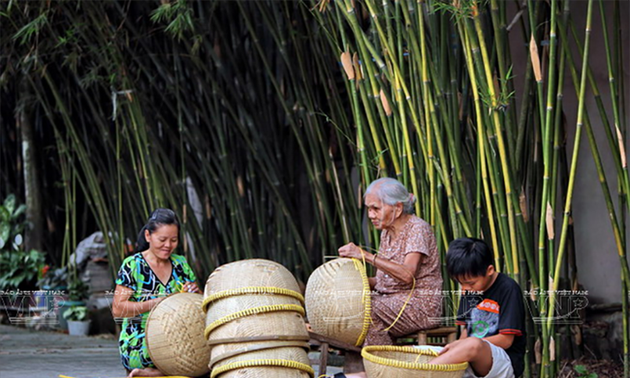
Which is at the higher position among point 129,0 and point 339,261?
point 129,0

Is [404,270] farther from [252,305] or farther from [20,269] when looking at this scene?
[20,269]

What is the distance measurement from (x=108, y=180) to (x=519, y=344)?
369 cm

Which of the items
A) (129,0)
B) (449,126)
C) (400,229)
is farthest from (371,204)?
(129,0)

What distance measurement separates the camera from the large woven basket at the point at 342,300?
286cm

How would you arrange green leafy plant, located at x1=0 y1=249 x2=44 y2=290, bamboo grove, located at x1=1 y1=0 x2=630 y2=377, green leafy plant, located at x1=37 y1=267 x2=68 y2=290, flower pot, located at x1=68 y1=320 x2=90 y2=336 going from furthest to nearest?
green leafy plant, located at x1=0 y1=249 x2=44 y2=290
green leafy plant, located at x1=37 y1=267 x2=68 y2=290
flower pot, located at x1=68 y1=320 x2=90 y2=336
bamboo grove, located at x1=1 y1=0 x2=630 y2=377

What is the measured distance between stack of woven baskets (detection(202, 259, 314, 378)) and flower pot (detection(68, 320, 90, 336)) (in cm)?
368

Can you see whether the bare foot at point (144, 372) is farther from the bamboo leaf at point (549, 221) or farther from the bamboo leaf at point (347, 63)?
the bamboo leaf at point (549, 221)

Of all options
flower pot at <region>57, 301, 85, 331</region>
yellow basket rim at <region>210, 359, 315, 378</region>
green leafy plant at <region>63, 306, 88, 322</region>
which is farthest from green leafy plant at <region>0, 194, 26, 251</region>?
yellow basket rim at <region>210, 359, 315, 378</region>

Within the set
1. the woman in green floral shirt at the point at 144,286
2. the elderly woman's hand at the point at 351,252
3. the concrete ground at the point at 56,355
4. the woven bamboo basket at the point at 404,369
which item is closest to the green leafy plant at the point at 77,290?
the concrete ground at the point at 56,355

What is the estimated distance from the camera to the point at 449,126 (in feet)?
9.78

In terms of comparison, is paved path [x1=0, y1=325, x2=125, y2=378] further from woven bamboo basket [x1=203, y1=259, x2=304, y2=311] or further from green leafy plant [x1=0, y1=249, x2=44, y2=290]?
woven bamboo basket [x1=203, y1=259, x2=304, y2=311]

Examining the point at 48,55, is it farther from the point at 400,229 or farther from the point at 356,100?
the point at 400,229

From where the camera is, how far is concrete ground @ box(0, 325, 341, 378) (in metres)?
4.07

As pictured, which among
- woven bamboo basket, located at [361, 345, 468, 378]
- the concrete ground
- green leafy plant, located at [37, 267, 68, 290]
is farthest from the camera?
green leafy plant, located at [37, 267, 68, 290]
